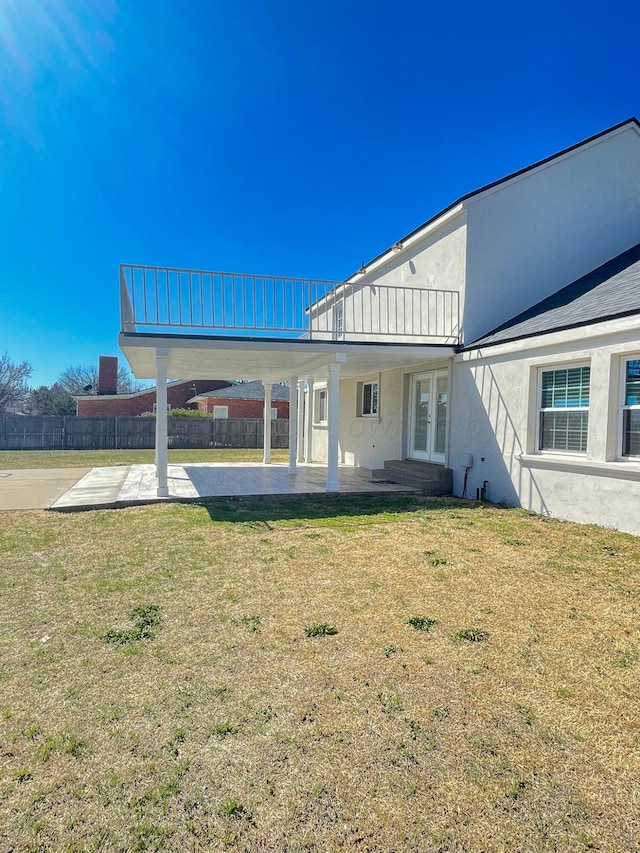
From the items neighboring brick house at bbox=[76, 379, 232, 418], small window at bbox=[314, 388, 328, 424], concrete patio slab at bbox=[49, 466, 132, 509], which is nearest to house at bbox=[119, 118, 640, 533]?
concrete patio slab at bbox=[49, 466, 132, 509]

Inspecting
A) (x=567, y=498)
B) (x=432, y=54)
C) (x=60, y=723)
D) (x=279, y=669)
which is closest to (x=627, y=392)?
(x=567, y=498)

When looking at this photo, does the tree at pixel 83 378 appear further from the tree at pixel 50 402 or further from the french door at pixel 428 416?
the french door at pixel 428 416

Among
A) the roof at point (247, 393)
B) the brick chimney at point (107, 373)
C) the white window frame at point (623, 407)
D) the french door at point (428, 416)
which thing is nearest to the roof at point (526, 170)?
the french door at point (428, 416)

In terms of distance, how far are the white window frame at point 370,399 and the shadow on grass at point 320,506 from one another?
4.32 m

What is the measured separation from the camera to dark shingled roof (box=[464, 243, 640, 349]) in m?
6.74

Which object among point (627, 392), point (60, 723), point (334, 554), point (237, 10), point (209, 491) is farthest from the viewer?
point (209, 491)

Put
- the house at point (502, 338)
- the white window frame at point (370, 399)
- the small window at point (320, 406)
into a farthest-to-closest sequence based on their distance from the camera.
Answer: the small window at point (320, 406), the white window frame at point (370, 399), the house at point (502, 338)

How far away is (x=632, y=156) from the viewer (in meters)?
10.4

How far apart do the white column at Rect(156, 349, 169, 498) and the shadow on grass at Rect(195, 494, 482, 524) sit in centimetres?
81

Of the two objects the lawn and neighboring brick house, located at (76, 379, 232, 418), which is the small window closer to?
the lawn

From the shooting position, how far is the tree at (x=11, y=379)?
36.8 meters

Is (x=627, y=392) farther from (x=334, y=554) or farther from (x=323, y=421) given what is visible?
(x=323, y=421)

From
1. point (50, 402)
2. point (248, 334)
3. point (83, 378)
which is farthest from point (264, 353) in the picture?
point (83, 378)

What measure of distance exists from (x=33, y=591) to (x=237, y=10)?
1030 centimetres
